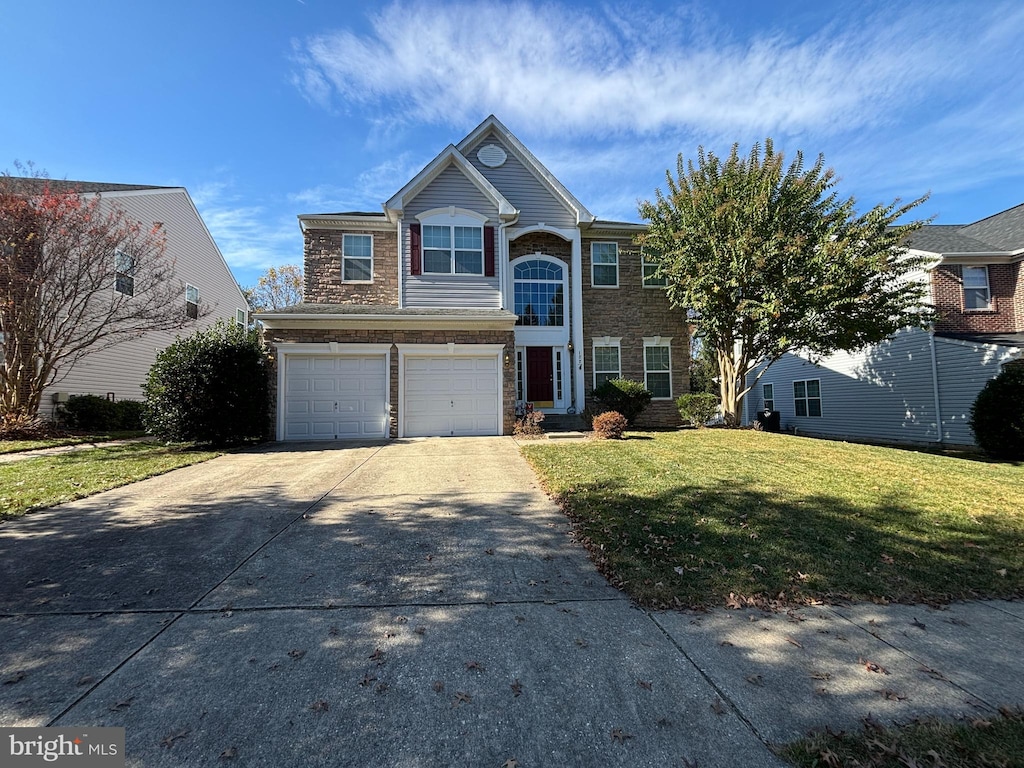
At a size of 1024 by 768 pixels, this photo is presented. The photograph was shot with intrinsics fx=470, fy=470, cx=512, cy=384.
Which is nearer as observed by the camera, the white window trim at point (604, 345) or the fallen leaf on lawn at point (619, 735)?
the fallen leaf on lawn at point (619, 735)

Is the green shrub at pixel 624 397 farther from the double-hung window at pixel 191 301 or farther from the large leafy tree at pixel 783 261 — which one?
the double-hung window at pixel 191 301

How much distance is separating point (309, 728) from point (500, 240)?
46.6 ft

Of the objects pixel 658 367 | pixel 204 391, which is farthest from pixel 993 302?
pixel 204 391

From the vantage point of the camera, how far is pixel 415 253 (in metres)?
14.6

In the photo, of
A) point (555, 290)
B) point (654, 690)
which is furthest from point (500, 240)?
point (654, 690)

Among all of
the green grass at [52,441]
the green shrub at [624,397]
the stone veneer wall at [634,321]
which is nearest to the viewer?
the green grass at [52,441]

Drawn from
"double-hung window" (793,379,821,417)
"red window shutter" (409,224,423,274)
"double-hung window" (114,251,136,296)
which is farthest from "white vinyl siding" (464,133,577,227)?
"double-hung window" (793,379,821,417)

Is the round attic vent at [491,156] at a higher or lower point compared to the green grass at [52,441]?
higher

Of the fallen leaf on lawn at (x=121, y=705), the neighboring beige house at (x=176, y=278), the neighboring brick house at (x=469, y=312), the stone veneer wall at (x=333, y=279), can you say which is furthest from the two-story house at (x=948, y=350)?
the neighboring beige house at (x=176, y=278)

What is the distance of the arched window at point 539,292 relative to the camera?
617 inches

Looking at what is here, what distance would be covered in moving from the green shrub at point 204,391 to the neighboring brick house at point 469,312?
3.62 ft

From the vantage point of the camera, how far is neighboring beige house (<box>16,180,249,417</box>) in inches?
615

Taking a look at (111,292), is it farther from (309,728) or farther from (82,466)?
(309,728)

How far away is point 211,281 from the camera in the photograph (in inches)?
856
